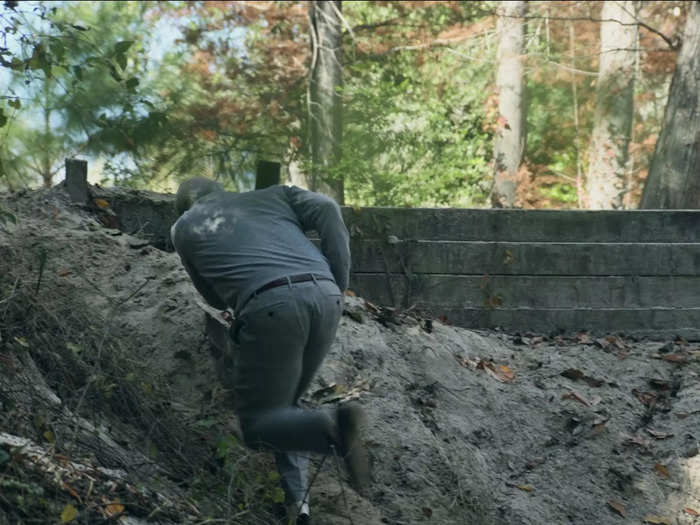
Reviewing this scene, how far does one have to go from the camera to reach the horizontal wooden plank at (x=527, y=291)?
8805 mm

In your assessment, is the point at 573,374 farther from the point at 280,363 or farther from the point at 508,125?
the point at 508,125

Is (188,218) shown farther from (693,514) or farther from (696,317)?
(696,317)

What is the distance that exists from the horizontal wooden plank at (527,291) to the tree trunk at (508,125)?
28.0ft

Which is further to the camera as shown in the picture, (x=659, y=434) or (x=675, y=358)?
(x=675, y=358)

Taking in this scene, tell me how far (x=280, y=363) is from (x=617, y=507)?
2730 millimetres

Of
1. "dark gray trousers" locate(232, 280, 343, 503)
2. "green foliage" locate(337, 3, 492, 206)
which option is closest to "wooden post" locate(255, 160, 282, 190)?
"dark gray trousers" locate(232, 280, 343, 503)

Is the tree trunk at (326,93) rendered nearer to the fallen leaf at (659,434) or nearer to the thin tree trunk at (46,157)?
the thin tree trunk at (46,157)

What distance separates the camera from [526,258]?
29.8 feet

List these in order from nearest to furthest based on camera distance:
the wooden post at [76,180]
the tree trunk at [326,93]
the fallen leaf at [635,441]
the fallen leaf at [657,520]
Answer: the fallen leaf at [657,520] → the fallen leaf at [635,441] → the wooden post at [76,180] → the tree trunk at [326,93]

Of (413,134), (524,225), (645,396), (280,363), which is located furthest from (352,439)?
(413,134)

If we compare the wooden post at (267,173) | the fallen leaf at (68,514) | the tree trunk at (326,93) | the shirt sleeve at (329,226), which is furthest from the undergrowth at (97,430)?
the tree trunk at (326,93)

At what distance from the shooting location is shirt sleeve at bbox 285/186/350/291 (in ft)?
18.3

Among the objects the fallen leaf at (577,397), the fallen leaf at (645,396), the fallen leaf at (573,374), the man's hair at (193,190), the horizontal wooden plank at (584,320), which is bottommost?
the fallen leaf at (645,396)

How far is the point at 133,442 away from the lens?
5.51 m
